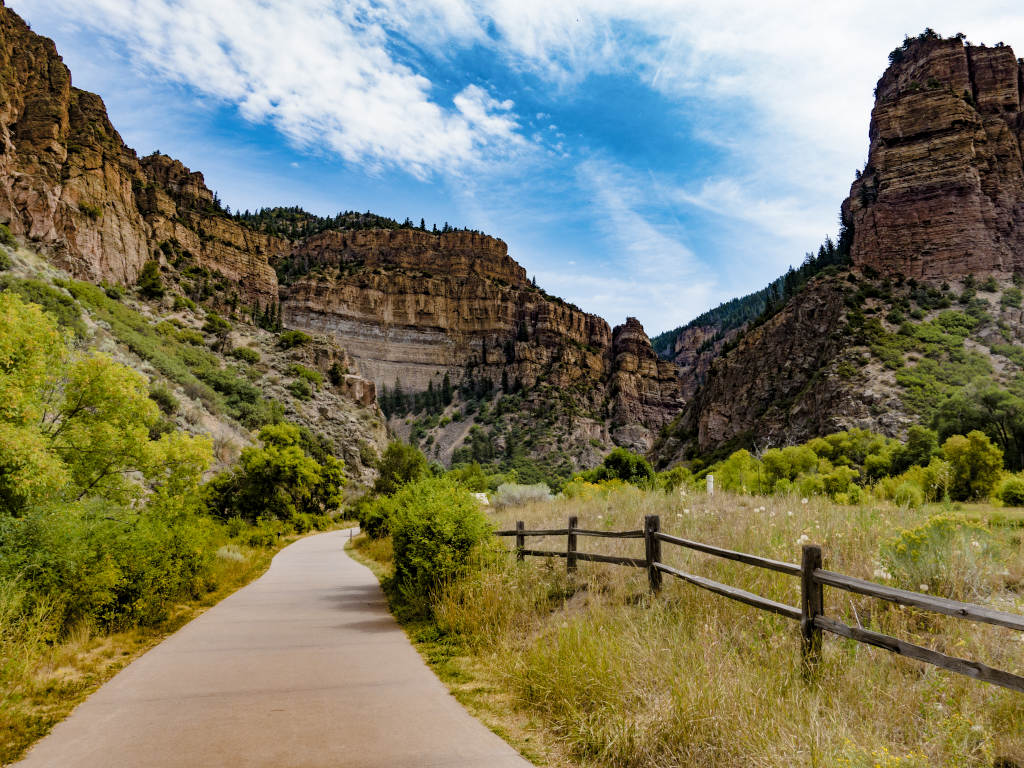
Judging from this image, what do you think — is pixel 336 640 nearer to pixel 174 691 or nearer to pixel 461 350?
pixel 174 691

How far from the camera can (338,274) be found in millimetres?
126062

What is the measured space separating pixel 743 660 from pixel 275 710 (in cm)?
419

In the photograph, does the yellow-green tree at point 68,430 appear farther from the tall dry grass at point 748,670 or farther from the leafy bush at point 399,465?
the leafy bush at point 399,465

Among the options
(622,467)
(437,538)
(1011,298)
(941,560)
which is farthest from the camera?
(1011,298)

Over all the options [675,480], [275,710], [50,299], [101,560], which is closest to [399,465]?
[675,480]

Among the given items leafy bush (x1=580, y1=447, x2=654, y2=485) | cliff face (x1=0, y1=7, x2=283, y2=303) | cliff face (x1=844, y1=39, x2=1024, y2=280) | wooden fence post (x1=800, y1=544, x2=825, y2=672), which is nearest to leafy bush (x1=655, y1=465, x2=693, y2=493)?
wooden fence post (x1=800, y1=544, x2=825, y2=672)

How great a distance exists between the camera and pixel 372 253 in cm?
13600

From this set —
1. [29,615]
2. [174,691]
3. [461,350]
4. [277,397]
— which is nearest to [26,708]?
[174,691]

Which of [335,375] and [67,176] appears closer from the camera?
[67,176]

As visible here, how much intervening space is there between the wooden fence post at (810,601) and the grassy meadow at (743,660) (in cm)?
17

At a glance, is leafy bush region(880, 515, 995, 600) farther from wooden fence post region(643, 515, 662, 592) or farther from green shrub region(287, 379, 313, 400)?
green shrub region(287, 379, 313, 400)

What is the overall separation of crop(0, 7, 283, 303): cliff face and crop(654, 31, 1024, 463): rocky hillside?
71.0 m

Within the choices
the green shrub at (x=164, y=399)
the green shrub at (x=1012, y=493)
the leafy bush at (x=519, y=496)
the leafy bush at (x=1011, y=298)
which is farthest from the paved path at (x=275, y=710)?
the leafy bush at (x=1011, y=298)

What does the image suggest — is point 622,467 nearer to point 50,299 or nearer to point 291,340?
point 50,299
